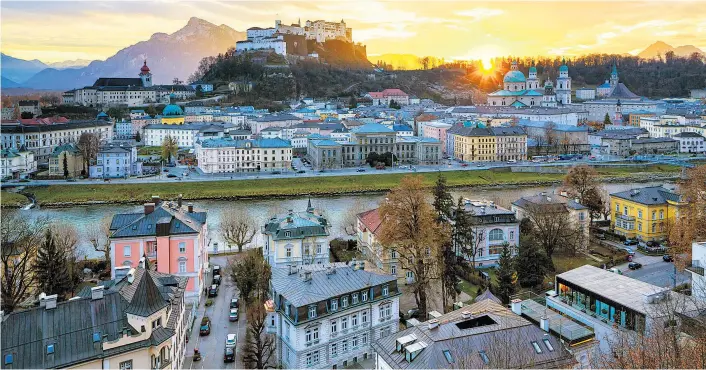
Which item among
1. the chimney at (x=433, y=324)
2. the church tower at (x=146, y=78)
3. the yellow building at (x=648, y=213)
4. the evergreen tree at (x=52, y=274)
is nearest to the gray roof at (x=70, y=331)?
the chimney at (x=433, y=324)

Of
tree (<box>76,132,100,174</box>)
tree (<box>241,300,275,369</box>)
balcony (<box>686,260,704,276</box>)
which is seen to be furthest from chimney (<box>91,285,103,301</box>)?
tree (<box>76,132,100,174</box>)

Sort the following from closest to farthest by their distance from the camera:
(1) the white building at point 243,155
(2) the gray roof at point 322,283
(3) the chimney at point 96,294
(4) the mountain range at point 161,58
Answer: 1. (3) the chimney at point 96,294
2. (2) the gray roof at point 322,283
3. (1) the white building at point 243,155
4. (4) the mountain range at point 161,58

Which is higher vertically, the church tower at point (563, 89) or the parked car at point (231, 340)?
the church tower at point (563, 89)

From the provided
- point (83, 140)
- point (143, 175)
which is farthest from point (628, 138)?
point (83, 140)

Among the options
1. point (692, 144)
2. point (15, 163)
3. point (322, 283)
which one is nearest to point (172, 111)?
point (15, 163)

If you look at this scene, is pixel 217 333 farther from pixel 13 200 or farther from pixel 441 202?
pixel 13 200

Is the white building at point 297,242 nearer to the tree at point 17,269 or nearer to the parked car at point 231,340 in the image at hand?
the parked car at point 231,340

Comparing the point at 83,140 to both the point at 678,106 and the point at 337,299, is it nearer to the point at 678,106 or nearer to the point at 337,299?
the point at 337,299
